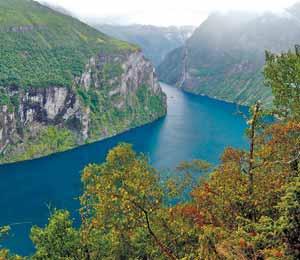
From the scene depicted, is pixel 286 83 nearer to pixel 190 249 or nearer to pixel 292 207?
pixel 190 249

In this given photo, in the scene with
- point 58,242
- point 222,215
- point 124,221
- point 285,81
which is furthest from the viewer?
point 285,81

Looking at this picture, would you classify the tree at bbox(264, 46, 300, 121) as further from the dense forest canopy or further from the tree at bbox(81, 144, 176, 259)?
the tree at bbox(81, 144, 176, 259)

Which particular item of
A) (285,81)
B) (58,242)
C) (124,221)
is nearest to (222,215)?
(58,242)

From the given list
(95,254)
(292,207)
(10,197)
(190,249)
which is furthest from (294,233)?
(10,197)

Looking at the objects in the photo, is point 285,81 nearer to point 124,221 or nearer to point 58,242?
point 124,221

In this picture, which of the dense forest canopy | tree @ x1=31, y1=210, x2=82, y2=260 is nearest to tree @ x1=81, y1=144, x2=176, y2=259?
the dense forest canopy

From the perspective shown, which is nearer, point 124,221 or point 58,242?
point 58,242

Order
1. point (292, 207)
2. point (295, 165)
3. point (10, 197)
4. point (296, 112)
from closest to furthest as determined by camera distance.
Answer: point (292, 207)
point (295, 165)
point (296, 112)
point (10, 197)

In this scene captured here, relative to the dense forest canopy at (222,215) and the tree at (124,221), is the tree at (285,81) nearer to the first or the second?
the dense forest canopy at (222,215)
